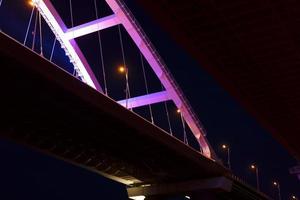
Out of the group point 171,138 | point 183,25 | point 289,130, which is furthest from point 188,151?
point 289,130

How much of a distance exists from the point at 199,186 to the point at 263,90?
11.5 m

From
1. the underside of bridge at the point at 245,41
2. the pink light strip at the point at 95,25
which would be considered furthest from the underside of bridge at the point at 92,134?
the pink light strip at the point at 95,25

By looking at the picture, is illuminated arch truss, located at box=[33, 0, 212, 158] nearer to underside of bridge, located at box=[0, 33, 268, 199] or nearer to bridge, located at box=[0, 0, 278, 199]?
bridge, located at box=[0, 0, 278, 199]

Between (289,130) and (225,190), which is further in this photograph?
(289,130)

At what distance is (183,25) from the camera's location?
22125 mm

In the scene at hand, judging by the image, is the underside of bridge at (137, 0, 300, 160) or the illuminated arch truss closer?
the underside of bridge at (137, 0, 300, 160)

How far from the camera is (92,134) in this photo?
2791 cm

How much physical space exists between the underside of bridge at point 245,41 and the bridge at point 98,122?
503cm

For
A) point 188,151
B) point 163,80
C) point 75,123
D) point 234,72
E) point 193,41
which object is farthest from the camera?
point 163,80

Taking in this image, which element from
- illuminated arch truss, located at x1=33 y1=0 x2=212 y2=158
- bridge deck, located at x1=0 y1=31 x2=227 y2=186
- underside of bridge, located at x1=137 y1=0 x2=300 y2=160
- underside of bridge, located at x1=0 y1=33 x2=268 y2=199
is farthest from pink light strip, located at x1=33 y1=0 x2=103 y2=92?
underside of bridge, located at x1=137 y1=0 x2=300 y2=160

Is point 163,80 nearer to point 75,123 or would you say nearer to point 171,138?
point 171,138

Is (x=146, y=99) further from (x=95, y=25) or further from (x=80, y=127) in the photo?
(x=80, y=127)

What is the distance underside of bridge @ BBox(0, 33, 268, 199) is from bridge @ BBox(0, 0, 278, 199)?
4cm

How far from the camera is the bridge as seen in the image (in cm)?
2069
